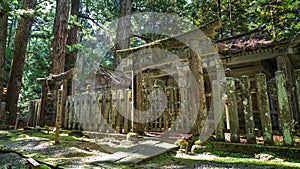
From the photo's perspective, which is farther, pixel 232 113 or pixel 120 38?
pixel 120 38

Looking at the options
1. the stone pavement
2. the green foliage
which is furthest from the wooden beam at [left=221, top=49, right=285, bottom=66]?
the stone pavement

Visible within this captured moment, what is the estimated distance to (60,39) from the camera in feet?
31.1

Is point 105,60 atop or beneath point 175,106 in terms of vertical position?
atop

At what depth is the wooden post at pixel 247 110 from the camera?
3.46 meters

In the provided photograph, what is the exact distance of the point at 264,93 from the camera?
3381 mm

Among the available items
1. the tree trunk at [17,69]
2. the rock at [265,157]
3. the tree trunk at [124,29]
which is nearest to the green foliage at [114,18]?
the tree trunk at [17,69]

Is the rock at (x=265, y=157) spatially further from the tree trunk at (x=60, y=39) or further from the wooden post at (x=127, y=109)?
the tree trunk at (x=60, y=39)

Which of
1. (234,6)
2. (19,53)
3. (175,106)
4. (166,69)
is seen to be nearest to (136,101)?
(175,106)

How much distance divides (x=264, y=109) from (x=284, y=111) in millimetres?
280

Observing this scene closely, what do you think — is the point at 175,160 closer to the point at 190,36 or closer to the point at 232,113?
the point at 232,113

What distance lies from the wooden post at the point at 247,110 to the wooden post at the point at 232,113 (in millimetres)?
150

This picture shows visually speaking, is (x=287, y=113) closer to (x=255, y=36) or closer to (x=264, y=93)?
(x=264, y=93)

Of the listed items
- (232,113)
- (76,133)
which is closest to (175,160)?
(232,113)

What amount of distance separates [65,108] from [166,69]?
570cm
